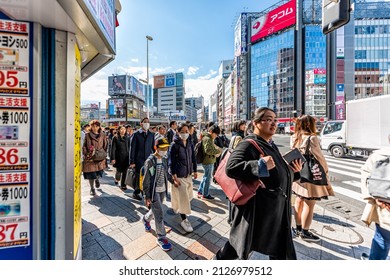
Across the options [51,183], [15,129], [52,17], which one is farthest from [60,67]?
[51,183]

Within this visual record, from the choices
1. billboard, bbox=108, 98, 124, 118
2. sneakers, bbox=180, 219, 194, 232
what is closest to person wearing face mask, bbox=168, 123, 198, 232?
sneakers, bbox=180, 219, 194, 232

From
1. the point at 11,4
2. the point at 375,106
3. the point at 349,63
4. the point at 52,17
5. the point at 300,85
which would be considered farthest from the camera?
the point at 300,85

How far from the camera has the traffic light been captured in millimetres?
2398

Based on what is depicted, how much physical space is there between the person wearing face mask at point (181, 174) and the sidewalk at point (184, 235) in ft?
1.09

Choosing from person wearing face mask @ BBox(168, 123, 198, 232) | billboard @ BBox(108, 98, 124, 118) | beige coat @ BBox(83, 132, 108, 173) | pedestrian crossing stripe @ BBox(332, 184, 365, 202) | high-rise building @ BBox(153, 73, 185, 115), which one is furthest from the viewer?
high-rise building @ BBox(153, 73, 185, 115)

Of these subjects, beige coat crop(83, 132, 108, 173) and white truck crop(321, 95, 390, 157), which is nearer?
beige coat crop(83, 132, 108, 173)

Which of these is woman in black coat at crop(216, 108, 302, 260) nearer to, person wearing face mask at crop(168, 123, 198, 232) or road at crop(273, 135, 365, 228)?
person wearing face mask at crop(168, 123, 198, 232)

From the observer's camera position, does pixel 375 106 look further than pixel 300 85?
No

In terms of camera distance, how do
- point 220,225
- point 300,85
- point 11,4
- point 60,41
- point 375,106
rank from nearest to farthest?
point 11,4, point 60,41, point 220,225, point 375,106, point 300,85

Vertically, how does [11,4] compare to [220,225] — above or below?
above

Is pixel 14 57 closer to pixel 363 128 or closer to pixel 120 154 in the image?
pixel 120 154

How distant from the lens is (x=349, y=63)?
151 feet
